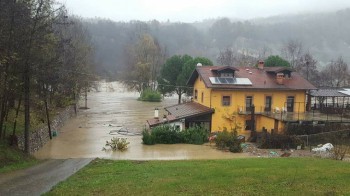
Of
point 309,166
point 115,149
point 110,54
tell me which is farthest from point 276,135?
point 110,54

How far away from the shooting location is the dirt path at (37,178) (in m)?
13.2

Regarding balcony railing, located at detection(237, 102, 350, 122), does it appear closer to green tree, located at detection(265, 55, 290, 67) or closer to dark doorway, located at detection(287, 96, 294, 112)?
dark doorway, located at detection(287, 96, 294, 112)

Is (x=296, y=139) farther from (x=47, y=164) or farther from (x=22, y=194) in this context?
(x=22, y=194)

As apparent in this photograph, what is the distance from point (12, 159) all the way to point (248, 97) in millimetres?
23665

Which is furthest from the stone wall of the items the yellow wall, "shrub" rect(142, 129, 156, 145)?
the yellow wall

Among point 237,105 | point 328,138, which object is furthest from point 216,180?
point 237,105

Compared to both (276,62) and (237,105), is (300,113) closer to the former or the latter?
(237,105)

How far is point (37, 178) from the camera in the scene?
50.6 ft

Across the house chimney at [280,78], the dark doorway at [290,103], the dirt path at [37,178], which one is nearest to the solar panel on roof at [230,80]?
the house chimney at [280,78]

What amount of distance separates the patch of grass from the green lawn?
3785mm

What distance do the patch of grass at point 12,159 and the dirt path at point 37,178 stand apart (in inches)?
25.0

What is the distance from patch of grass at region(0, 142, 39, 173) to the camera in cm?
1806

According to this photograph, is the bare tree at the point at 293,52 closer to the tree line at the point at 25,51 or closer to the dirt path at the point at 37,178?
the tree line at the point at 25,51

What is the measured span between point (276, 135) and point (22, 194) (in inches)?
906
